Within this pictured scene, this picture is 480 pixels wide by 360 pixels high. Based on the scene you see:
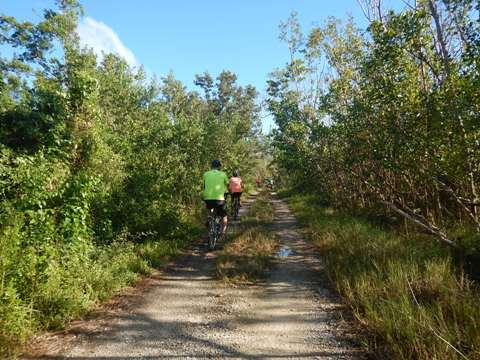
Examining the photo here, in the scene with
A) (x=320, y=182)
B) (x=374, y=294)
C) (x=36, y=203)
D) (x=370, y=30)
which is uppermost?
(x=370, y=30)

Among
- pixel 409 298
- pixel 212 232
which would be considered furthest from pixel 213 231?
pixel 409 298

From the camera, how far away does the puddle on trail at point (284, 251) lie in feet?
26.8

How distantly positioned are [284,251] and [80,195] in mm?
5404

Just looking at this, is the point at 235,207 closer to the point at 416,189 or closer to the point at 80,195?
the point at 416,189

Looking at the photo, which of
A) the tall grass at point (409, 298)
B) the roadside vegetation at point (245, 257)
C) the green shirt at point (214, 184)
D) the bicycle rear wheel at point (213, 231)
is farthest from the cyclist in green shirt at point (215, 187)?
the tall grass at point (409, 298)

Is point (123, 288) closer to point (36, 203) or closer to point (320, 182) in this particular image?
point (36, 203)

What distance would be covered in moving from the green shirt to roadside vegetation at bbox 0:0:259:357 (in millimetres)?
1836

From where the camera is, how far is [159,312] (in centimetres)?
468

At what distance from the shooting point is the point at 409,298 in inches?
167

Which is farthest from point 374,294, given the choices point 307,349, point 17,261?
point 17,261

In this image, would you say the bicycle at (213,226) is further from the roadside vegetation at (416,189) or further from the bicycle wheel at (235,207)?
the bicycle wheel at (235,207)

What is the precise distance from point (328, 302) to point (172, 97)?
36.0m

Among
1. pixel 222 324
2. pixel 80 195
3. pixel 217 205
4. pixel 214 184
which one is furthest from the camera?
pixel 217 205

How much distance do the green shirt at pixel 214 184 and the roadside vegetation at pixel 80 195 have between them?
1836 millimetres
